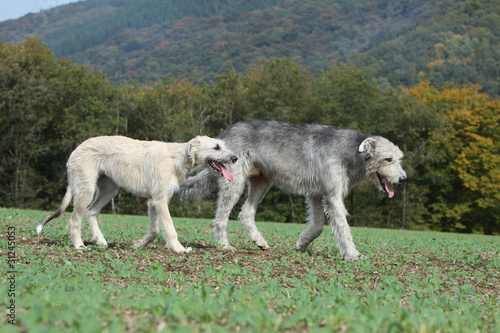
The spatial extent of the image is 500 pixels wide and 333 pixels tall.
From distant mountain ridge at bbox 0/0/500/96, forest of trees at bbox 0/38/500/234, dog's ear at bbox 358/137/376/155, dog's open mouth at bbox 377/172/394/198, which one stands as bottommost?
forest of trees at bbox 0/38/500/234

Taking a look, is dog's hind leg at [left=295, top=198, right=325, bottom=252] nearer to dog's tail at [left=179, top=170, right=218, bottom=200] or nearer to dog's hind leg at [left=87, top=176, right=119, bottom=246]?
dog's tail at [left=179, top=170, right=218, bottom=200]

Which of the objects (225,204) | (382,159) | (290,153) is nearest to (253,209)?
(225,204)

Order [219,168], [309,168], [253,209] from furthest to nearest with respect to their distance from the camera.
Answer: [253,209], [309,168], [219,168]

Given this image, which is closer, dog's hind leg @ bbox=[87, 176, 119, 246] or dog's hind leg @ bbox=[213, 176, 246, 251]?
dog's hind leg @ bbox=[87, 176, 119, 246]

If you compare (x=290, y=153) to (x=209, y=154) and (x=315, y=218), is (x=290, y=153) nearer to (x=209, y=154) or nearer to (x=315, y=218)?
(x=315, y=218)

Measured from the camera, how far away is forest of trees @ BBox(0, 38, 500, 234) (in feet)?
148

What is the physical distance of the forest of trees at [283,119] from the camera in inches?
1779

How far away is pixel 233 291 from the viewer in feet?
20.6

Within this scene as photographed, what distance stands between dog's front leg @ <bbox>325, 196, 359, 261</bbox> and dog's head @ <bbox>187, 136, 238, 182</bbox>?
2.15 metres

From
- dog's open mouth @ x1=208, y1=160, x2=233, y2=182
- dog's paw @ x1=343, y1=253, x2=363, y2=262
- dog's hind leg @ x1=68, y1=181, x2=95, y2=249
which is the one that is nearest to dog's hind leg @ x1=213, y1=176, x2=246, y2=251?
dog's open mouth @ x1=208, y1=160, x2=233, y2=182

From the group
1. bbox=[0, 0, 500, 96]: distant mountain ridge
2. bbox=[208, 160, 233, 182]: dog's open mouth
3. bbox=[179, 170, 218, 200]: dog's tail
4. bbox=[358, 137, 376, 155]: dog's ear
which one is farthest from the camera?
bbox=[0, 0, 500, 96]: distant mountain ridge

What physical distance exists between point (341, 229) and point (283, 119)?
3915 cm

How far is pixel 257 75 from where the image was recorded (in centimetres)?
5581

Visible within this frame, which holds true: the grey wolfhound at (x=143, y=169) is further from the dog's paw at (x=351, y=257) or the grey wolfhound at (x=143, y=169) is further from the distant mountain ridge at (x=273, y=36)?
the distant mountain ridge at (x=273, y=36)
